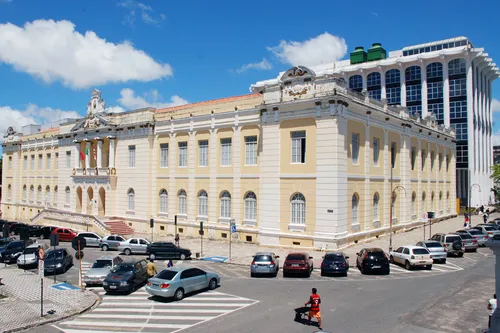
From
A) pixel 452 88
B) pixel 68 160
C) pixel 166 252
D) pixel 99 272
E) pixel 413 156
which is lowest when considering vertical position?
pixel 166 252

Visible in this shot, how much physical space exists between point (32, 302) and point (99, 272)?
4193mm

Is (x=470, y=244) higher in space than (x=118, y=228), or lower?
higher

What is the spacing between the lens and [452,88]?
75062 millimetres

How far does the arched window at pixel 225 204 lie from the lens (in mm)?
41906

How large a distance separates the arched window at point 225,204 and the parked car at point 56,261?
16.1 meters

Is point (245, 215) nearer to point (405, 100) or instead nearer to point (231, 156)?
point (231, 156)

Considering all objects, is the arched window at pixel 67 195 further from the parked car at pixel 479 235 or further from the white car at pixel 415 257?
the parked car at pixel 479 235

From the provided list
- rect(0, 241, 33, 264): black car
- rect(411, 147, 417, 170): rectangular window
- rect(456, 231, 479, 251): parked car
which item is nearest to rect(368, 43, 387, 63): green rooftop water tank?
rect(411, 147, 417, 170): rectangular window

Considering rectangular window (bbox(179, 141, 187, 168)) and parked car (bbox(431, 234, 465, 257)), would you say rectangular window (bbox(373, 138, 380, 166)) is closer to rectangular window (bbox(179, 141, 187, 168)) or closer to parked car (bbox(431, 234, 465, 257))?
parked car (bbox(431, 234, 465, 257))

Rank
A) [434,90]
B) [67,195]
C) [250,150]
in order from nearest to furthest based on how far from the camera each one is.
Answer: [250,150]
[67,195]
[434,90]

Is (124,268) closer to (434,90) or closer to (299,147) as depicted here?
(299,147)

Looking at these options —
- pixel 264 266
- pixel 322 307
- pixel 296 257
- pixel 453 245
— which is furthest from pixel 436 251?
pixel 322 307

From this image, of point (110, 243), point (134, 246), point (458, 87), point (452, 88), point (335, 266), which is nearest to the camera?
point (335, 266)

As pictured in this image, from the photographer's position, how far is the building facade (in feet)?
242
